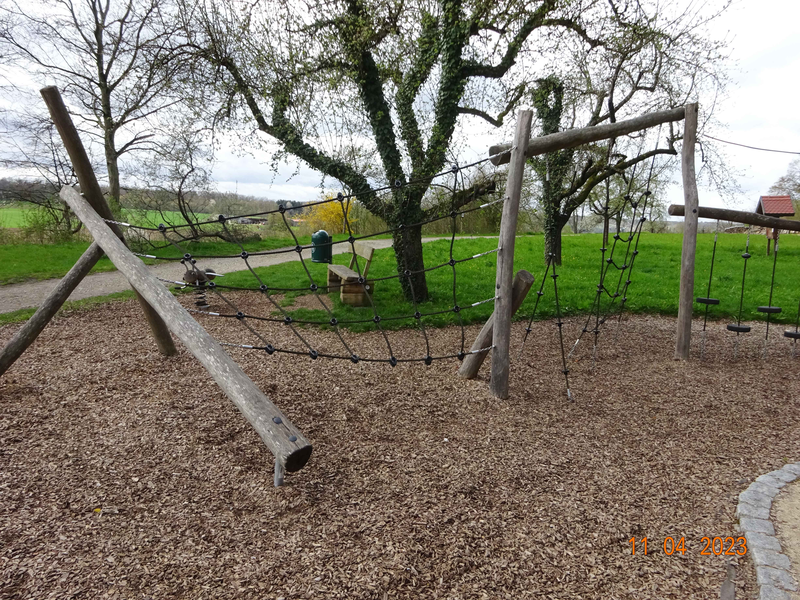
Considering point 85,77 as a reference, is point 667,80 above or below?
below

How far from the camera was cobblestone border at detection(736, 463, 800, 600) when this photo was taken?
82.0 inches

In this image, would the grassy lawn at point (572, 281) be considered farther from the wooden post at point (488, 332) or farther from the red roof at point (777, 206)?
the wooden post at point (488, 332)

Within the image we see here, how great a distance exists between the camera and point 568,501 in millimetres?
2758

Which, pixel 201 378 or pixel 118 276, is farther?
pixel 118 276

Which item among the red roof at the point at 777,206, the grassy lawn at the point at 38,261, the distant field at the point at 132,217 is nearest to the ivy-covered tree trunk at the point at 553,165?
the red roof at the point at 777,206

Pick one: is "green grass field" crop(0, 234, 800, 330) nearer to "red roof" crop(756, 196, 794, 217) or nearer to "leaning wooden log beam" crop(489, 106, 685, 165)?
"red roof" crop(756, 196, 794, 217)

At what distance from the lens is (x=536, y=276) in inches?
378

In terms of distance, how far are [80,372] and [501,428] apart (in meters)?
3.74

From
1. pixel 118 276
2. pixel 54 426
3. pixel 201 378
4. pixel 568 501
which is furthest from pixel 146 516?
pixel 118 276

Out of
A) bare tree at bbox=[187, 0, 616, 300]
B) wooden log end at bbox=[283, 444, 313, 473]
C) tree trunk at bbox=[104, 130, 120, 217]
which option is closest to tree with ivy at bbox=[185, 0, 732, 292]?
bare tree at bbox=[187, 0, 616, 300]

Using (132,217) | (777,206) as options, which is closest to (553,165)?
(777,206)

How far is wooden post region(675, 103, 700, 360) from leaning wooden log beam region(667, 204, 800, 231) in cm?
14

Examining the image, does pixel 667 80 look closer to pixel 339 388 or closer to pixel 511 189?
pixel 511 189

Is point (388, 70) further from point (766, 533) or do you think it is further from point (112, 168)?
point (112, 168)
